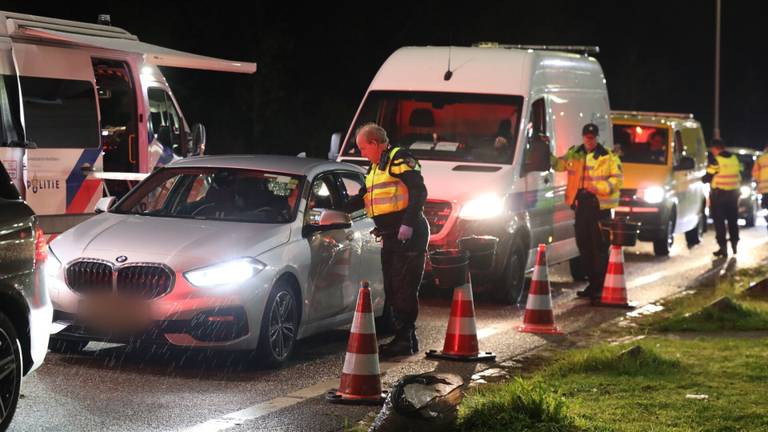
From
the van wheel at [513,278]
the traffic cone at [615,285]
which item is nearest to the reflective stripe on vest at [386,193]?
the van wheel at [513,278]

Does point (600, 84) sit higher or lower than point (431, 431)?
higher

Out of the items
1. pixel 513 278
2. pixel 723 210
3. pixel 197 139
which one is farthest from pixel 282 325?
pixel 723 210

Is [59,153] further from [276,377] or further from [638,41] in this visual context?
[638,41]

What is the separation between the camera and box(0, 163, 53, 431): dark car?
24.6 ft

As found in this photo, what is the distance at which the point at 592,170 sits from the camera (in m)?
15.0

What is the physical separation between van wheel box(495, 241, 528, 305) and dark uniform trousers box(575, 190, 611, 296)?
66 cm

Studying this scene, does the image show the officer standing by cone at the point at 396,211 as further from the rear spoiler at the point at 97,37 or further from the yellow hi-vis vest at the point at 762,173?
the yellow hi-vis vest at the point at 762,173

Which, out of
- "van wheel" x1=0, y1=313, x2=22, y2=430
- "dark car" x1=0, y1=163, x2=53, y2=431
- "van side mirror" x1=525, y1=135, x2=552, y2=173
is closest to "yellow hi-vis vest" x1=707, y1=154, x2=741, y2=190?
"van side mirror" x1=525, y1=135, x2=552, y2=173

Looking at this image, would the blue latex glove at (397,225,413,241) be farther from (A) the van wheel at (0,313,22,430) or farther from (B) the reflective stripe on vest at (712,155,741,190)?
(B) the reflective stripe on vest at (712,155,741,190)

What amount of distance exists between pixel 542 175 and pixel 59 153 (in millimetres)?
4917

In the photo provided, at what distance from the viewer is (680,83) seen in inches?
2731

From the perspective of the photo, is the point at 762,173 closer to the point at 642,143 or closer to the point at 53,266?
the point at 642,143

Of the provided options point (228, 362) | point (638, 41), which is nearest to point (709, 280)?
point (228, 362)

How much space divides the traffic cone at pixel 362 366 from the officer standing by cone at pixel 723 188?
13757 mm
